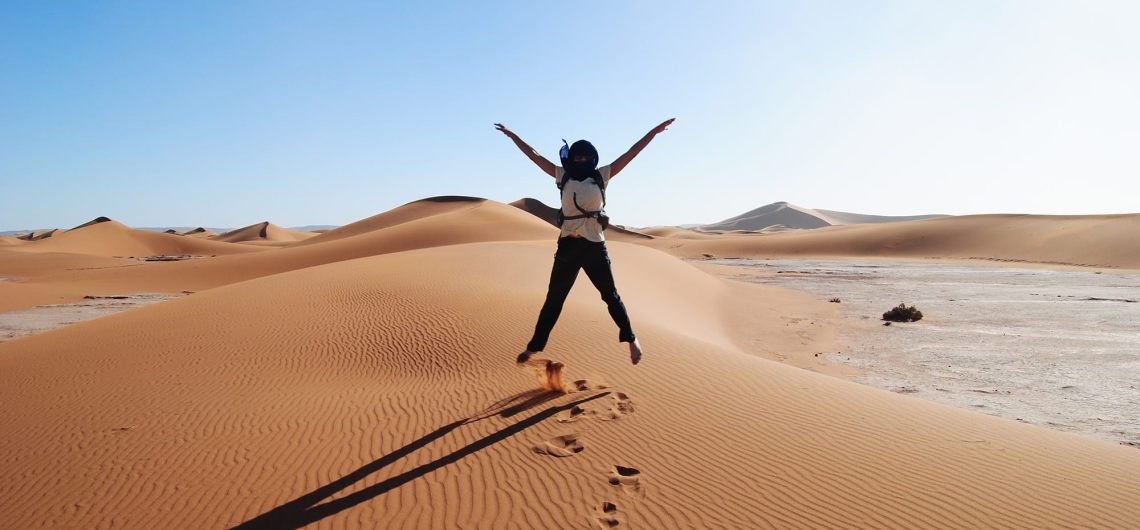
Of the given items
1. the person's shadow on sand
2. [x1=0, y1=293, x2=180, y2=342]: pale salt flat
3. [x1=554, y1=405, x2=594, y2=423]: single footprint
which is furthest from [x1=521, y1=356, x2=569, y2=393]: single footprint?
[x1=0, y1=293, x2=180, y2=342]: pale salt flat

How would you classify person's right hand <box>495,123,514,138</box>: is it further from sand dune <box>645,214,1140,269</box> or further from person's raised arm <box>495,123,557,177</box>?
sand dune <box>645,214,1140,269</box>

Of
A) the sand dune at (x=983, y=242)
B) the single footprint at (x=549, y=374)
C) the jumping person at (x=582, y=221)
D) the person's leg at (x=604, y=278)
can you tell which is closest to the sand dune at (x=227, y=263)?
the sand dune at (x=983, y=242)

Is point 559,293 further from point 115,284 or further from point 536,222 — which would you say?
point 536,222

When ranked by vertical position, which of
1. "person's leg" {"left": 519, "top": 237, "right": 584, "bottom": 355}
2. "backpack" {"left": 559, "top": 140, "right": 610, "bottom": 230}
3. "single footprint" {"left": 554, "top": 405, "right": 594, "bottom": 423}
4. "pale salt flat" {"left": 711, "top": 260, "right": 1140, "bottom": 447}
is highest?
"backpack" {"left": 559, "top": 140, "right": 610, "bottom": 230}

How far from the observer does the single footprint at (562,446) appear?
14.6 feet

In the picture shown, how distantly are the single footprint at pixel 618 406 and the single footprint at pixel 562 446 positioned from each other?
502 mm

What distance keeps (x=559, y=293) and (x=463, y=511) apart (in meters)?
2.10

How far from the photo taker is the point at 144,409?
579 centimetres

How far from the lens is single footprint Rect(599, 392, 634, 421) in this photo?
5.12 m

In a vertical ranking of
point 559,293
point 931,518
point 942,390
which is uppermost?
point 559,293

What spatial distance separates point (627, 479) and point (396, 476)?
5.10 ft

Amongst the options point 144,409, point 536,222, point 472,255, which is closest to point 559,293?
point 144,409

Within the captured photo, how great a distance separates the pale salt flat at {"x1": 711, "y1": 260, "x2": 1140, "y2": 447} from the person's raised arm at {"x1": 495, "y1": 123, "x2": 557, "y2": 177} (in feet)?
21.6

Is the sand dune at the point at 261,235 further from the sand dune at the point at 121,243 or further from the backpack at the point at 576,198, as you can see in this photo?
the backpack at the point at 576,198
